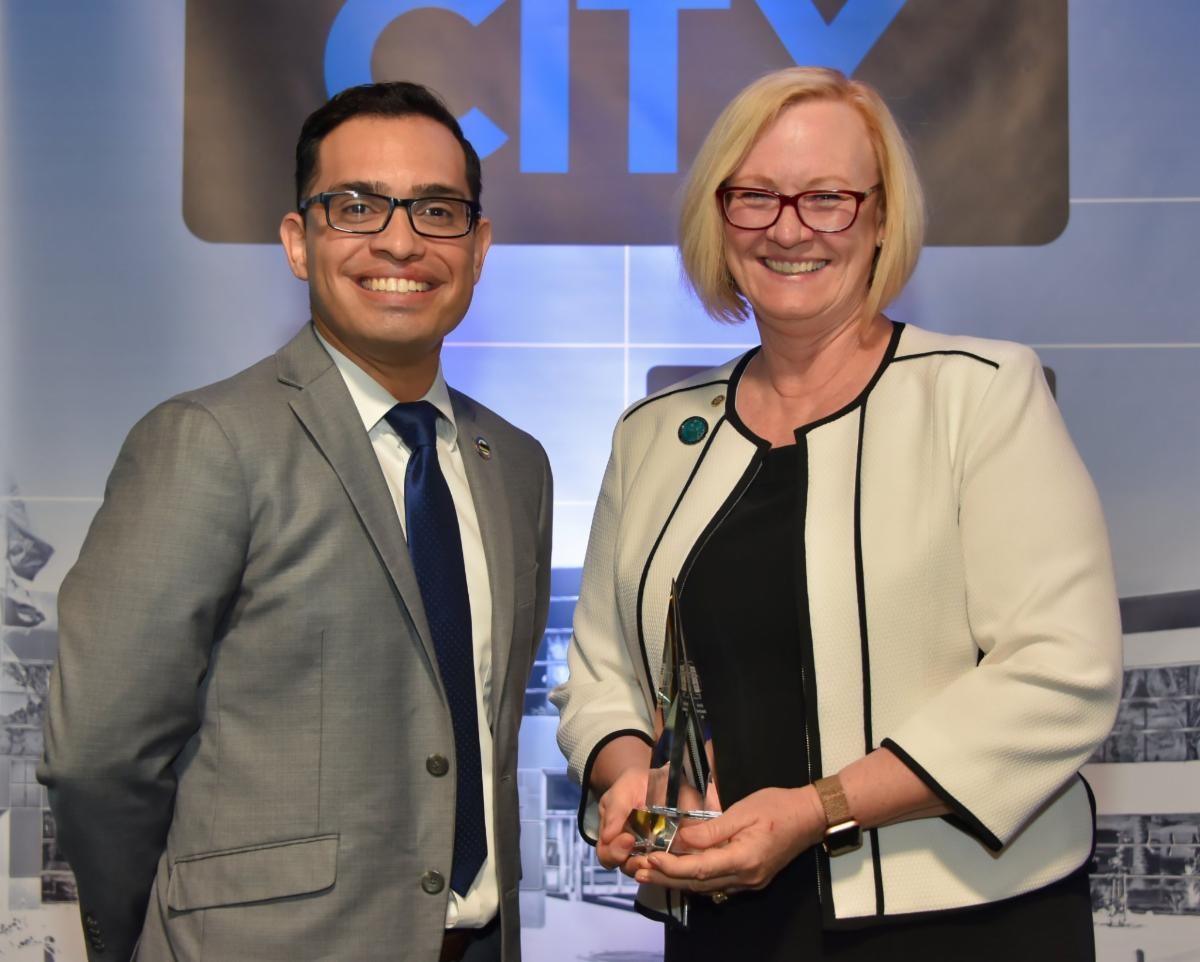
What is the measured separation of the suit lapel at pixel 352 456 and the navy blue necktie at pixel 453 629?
5cm

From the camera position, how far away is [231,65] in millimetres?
3148

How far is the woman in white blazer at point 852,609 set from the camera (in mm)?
1719

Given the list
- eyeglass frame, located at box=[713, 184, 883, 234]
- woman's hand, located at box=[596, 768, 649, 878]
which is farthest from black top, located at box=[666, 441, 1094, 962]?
eyeglass frame, located at box=[713, 184, 883, 234]

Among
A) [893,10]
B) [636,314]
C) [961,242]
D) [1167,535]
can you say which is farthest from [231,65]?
[1167,535]

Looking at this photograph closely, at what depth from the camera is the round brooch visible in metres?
2.13

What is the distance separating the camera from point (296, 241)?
216 cm

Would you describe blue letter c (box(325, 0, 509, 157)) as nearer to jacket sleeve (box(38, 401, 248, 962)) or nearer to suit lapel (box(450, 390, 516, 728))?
suit lapel (box(450, 390, 516, 728))

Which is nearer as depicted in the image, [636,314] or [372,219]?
[372,219]

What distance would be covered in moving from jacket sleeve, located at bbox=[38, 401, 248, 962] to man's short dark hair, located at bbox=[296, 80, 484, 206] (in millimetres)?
482

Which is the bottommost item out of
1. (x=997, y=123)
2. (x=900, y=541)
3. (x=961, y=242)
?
(x=900, y=541)

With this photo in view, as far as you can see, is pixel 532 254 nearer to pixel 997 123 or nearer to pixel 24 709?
pixel 997 123

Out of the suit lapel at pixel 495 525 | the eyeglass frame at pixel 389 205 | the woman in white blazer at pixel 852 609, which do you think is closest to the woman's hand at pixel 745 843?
the woman in white blazer at pixel 852 609

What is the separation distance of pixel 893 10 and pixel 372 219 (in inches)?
65.6

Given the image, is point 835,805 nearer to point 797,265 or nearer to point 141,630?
point 797,265
